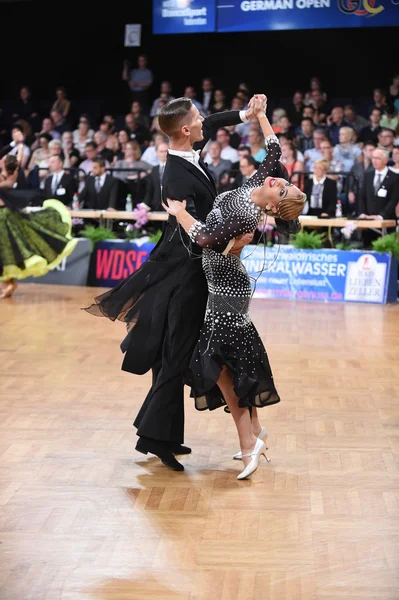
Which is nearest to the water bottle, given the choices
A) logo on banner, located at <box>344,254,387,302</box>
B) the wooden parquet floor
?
logo on banner, located at <box>344,254,387,302</box>

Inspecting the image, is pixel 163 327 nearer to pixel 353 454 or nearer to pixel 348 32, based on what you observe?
pixel 353 454

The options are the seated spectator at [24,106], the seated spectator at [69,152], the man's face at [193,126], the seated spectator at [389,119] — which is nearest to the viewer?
the man's face at [193,126]

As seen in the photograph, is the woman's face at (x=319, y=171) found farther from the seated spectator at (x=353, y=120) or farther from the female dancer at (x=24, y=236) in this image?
the female dancer at (x=24, y=236)

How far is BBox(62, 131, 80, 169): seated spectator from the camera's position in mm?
12242

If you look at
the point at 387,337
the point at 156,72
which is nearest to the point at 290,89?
the point at 156,72

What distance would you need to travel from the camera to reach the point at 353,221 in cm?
916

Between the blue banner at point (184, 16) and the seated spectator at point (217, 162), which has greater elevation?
the blue banner at point (184, 16)

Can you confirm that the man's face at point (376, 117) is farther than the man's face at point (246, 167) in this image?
Yes

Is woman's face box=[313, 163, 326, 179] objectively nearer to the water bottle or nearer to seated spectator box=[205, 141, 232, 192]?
seated spectator box=[205, 141, 232, 192]

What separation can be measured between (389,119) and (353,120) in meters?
0.51

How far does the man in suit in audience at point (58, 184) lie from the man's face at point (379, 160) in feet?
11.7

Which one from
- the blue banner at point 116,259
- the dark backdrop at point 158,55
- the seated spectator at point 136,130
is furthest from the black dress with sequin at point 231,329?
the dark backdrop at point 158,55

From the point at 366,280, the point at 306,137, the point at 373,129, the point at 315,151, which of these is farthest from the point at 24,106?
the point at 366,280

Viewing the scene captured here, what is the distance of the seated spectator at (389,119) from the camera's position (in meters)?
11.3
